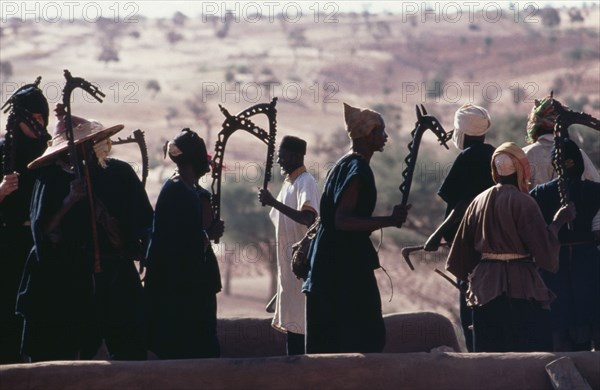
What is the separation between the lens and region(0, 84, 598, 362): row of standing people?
7.68 m

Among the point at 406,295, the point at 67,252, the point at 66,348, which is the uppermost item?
the point at 67,252

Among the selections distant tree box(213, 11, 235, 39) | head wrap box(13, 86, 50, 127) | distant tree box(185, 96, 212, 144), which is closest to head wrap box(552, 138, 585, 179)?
head wrap box(13, 86, 50, 127)

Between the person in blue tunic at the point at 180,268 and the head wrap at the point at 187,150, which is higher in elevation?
the head wrap at the point at 187,150

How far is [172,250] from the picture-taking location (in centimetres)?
802

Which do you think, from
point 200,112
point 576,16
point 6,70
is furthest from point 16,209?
point 576,16

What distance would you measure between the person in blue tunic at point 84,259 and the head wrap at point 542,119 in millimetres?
2776

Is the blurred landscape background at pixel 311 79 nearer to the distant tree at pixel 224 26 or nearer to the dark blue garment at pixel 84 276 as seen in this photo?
the distant tree at pixel 224 26

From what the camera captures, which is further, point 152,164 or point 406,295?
point 152,164

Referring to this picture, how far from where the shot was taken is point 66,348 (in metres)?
8.09

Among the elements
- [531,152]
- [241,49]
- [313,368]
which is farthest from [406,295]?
[241,49]

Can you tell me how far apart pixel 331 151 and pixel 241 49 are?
25.4 meters

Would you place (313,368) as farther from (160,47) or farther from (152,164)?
(160,47)

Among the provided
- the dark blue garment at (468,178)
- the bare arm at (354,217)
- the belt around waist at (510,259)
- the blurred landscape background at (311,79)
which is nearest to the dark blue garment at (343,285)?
the bare arm at (354,217)

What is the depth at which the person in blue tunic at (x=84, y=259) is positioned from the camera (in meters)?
7.98
